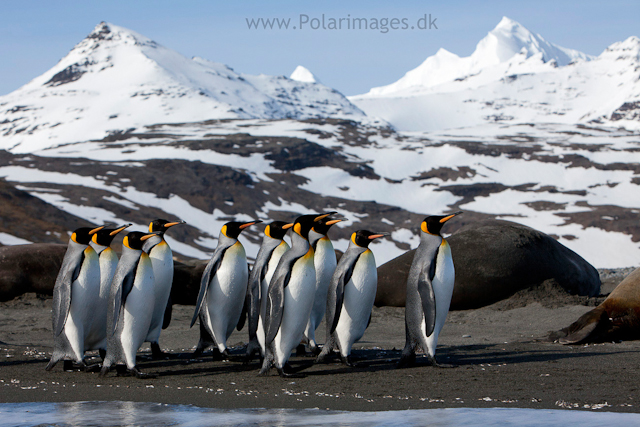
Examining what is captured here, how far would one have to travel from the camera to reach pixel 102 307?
25.6 ft

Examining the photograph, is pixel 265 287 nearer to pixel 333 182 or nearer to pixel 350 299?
pixel 350 299

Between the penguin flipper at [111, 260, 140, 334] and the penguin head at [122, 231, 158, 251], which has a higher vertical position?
the penguin head at [122, 231, 158, 251]

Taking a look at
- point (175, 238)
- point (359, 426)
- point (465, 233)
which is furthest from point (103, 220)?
point (359, 426)

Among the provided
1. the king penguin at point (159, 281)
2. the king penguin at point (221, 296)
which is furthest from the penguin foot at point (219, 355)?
the king penguin at point (159, 281)

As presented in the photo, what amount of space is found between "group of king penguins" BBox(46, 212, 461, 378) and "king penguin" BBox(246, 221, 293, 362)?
1 centimetres

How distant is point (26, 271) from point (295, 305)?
343 inches

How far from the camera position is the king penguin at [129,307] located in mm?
6957

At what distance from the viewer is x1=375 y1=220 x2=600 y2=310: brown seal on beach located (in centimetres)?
1234

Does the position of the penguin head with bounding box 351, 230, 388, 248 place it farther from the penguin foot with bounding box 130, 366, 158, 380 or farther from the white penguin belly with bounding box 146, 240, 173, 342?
the penguin foot with bounding box 130, 366, 158, 380

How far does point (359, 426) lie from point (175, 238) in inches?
1392

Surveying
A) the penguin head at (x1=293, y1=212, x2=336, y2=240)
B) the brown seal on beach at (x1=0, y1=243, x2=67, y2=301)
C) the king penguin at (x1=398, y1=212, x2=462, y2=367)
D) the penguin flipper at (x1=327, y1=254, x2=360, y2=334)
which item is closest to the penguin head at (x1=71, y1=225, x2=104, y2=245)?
the penguin head at (x1=293, y1=212, x2=336, y2=240)

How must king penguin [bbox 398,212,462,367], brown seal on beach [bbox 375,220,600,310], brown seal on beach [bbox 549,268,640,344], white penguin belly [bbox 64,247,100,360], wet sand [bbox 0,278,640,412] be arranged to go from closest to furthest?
wet sand [bbox 0,278,640,412], king penguin [bbox 398,212,462,367], white penguin belly [bbox 64,247,100,360], brown seal on beach [bbox 549,268,640,344], brown seal on beach [bbox 375,220,600,310]

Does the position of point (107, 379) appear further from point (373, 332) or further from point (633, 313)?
point (633, 313)

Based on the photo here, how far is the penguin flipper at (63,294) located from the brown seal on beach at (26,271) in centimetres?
653
